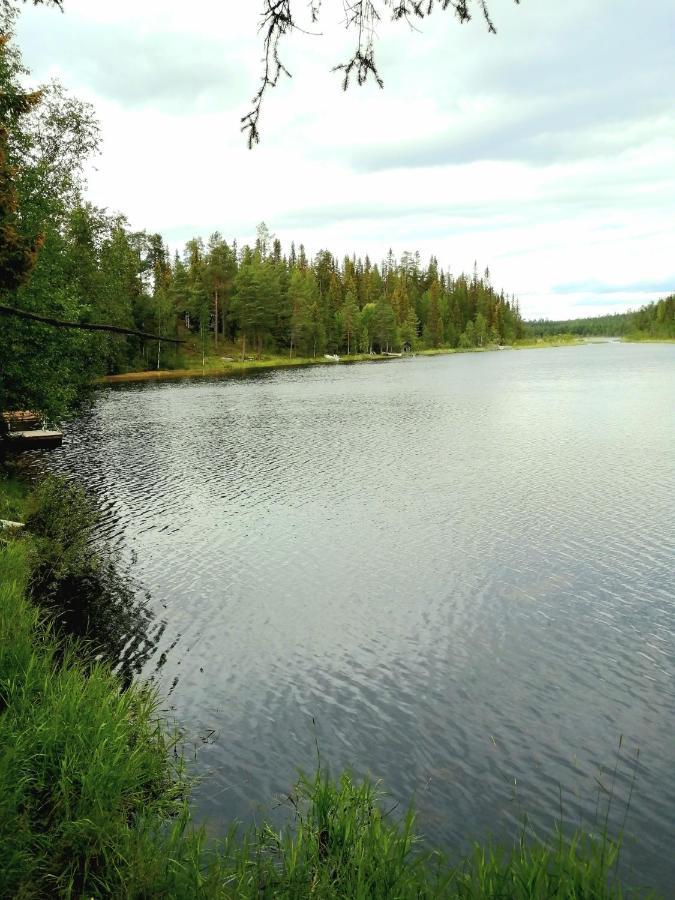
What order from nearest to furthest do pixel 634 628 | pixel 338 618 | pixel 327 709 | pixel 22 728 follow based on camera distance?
pixel 22 728, pixel 327 709, pixel 634 628, pixel 338 618

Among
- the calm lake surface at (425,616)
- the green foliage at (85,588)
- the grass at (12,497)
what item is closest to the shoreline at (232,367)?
the grass at (12,497)

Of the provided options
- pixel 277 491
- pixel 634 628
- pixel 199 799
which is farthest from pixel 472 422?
pixel 199 799

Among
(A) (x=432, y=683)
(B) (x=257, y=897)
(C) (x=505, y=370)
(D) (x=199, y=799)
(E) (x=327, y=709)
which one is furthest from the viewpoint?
(C) (x=505, y=370)

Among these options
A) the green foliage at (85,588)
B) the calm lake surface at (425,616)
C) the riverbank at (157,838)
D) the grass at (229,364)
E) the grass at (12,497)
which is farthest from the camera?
the grass at (229,364)

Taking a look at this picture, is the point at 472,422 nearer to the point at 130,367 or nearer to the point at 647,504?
the point at 647,504

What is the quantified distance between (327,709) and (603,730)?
5.03 m

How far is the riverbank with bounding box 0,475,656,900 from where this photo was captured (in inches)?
251

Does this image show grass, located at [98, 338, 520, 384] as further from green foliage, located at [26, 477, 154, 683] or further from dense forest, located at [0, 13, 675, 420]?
green foliage, located at [26, 477, 154, 683]

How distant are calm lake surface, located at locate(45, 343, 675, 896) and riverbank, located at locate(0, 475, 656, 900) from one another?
0.90 metres

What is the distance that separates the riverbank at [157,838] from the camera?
6375 mm

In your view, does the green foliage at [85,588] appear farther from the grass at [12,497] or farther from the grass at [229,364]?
the grass at [229,364]

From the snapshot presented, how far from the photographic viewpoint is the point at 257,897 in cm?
642

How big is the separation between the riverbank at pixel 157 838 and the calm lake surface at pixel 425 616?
35.5 inches

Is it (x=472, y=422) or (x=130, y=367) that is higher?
(x=130, y=367)
